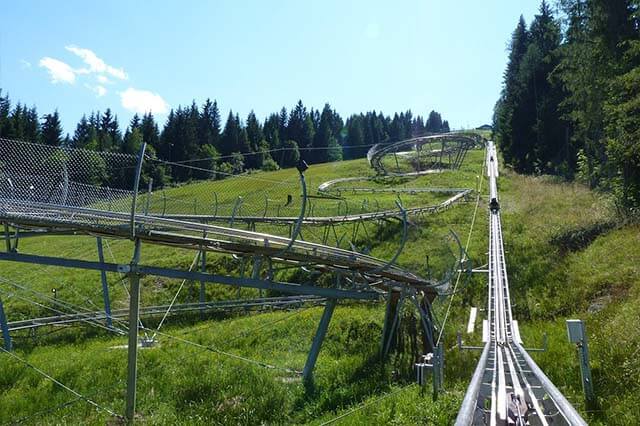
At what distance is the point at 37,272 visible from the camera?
26969 mm

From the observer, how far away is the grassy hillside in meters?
9.85

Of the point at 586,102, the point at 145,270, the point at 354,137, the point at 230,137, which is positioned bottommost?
the point at 145,270

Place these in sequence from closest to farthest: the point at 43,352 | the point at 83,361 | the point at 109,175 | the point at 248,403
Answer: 1. the point at 248,403
2. the point at 109,175
3. the point at 83,361
4. the point at 43,352

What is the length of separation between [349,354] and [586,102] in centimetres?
2109

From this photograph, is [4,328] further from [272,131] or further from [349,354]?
[272,131]

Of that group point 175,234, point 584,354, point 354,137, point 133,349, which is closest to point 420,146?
point 584,354

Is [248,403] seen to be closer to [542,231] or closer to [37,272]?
[542,231]

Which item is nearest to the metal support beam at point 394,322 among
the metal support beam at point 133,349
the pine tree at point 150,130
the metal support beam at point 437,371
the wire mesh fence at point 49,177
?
the metal support beam at point 437,371

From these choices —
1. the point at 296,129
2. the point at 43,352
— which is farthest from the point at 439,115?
the point at 43,352

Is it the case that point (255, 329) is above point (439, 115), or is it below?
below

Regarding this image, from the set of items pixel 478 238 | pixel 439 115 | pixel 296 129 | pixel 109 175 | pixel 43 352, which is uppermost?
pixel 439 115

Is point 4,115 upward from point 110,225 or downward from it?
upward

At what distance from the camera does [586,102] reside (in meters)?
27.7

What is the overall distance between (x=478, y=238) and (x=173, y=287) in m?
14.0
